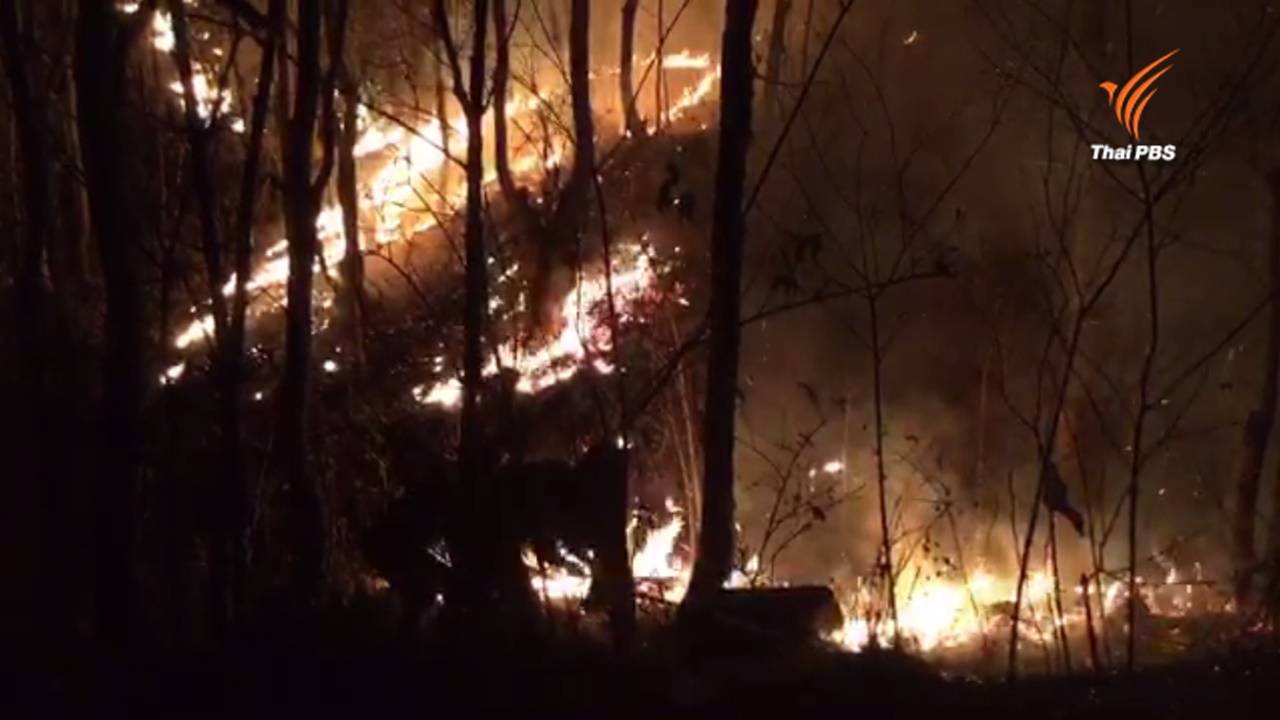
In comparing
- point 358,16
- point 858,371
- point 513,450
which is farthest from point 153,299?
point 858,371

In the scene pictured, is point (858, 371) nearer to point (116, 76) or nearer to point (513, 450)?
point (513, 450)

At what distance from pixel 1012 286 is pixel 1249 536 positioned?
3.53 metres

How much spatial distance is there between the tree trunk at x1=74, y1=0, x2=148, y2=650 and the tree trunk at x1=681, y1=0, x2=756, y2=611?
3.65 m

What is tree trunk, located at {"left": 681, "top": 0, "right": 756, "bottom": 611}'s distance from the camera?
9000mm

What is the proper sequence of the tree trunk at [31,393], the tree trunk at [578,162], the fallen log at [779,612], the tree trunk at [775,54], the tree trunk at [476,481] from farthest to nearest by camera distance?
the tree trunk at [775,54], the tree trunk at [578,162], the tree trunk at [31,393], the tree trunk at [476,481], the fallen log at [779,612]

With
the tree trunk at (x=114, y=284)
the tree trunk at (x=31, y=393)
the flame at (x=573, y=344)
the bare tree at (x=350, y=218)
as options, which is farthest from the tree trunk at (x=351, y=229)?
the tree trunk at (x=114, y=284)

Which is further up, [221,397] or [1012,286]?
[1012,286]

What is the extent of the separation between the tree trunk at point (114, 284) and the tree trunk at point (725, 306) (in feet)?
12.0

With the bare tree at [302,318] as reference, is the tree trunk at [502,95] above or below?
above

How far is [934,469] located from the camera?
1658cm

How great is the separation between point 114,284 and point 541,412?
11.3ft

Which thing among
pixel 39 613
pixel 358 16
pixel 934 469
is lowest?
pixel 39 613

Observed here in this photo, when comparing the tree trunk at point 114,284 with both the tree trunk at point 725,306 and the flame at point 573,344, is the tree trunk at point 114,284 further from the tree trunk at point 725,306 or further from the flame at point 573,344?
the tree trunk at point 725,306

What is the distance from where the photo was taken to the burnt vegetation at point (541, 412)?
24.6 feet
